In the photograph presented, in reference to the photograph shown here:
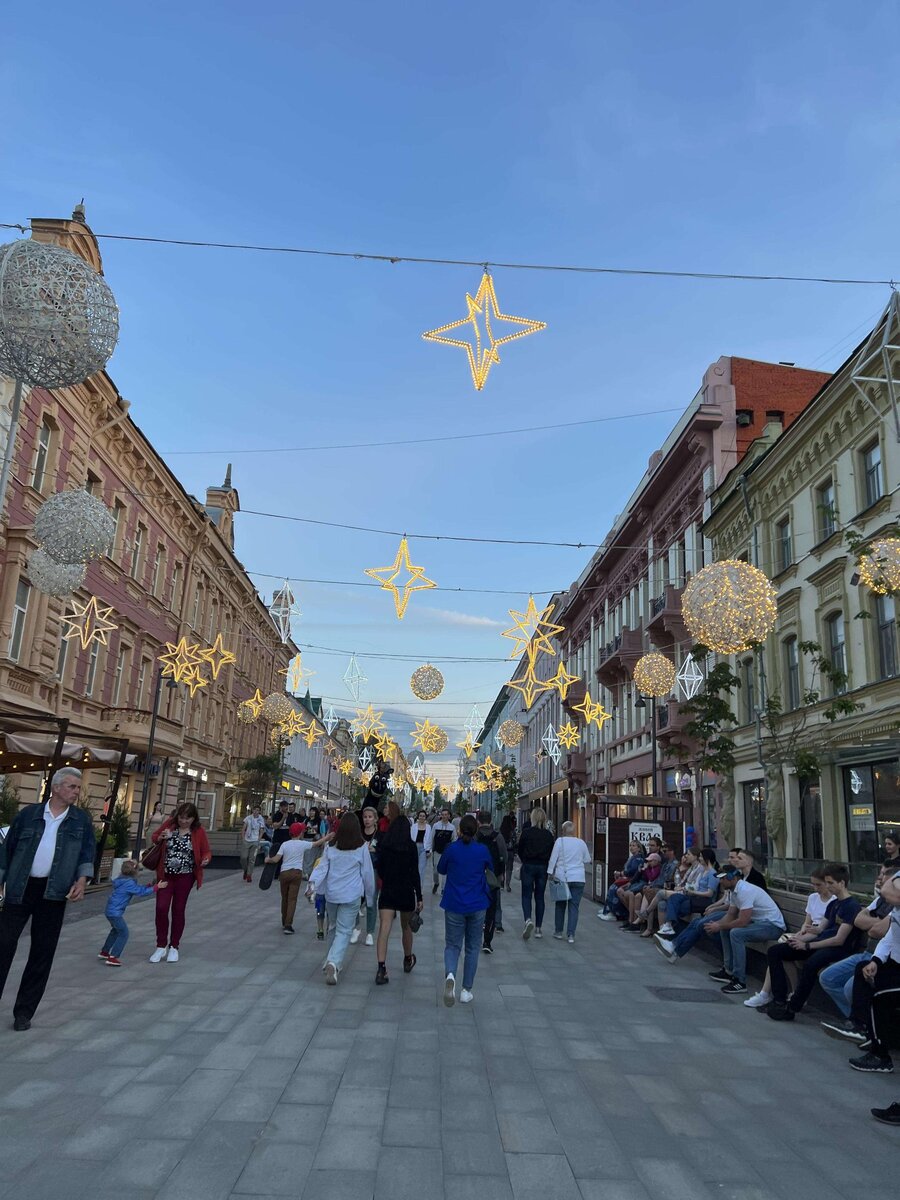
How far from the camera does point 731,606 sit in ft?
45.1

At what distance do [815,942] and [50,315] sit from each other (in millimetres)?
9022

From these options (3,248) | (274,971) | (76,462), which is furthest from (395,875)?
(76,462)

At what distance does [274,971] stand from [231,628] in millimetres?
39180

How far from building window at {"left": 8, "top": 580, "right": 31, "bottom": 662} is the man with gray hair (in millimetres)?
15976

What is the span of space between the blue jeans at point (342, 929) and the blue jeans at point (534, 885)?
15.8ft

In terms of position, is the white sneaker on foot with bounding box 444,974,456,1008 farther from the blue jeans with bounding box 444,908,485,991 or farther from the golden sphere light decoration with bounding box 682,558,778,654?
the golden sphere light decoration with bounding box 682,558,778,654

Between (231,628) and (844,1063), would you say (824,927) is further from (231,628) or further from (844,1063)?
(231,628)

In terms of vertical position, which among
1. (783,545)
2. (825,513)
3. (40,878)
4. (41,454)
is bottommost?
(40,878)

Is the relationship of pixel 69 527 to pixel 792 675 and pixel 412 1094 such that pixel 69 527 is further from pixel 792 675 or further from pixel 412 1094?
pixel 792 675

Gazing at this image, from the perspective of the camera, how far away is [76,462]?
24.0m

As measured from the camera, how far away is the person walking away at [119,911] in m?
9.27

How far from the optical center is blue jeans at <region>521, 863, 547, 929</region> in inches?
516

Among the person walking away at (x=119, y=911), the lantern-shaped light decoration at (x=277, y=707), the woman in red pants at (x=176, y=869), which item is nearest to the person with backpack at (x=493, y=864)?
the woman in red pants at (x=176, y=869)

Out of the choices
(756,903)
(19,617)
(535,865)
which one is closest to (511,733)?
(19,617)
